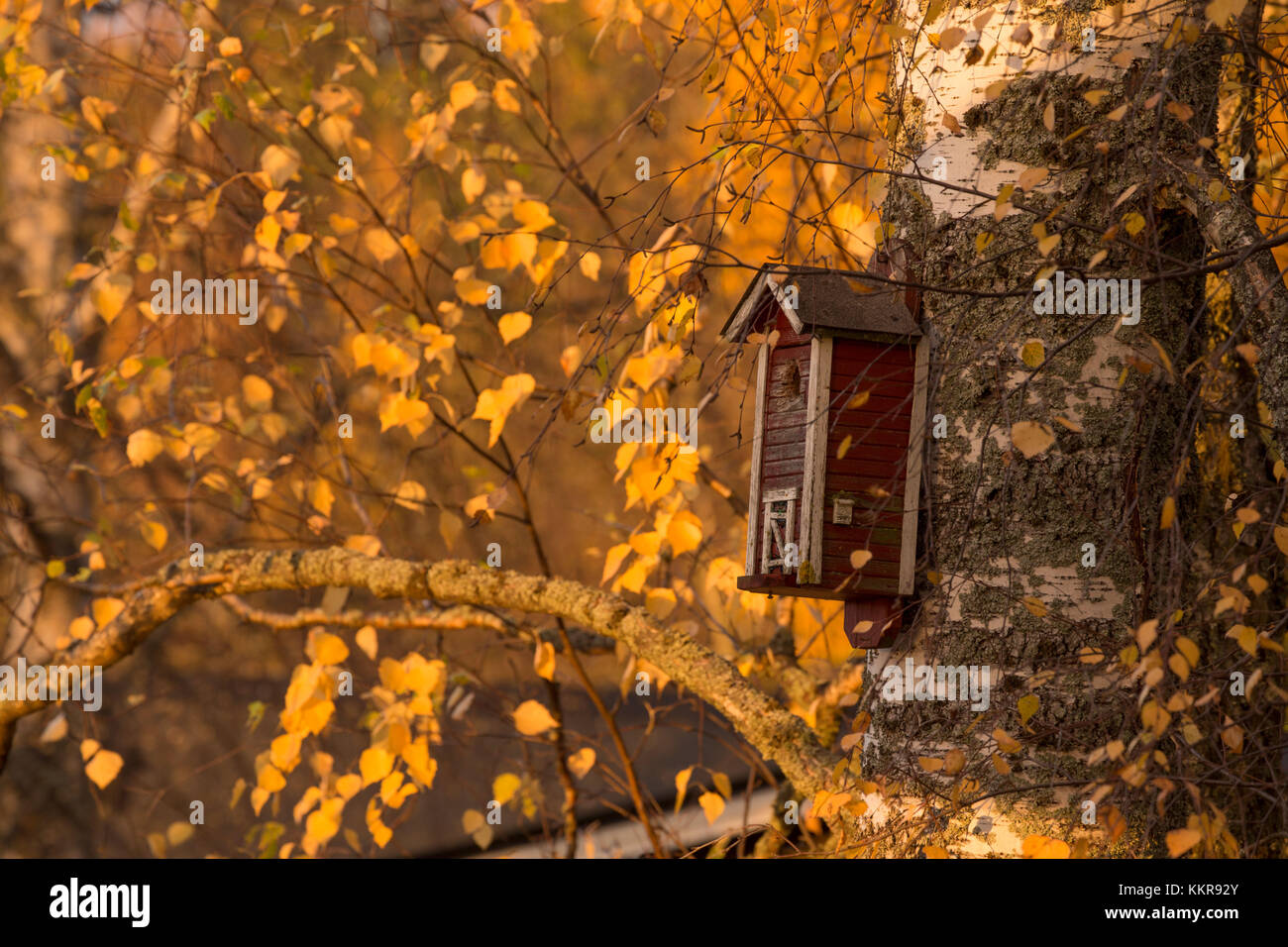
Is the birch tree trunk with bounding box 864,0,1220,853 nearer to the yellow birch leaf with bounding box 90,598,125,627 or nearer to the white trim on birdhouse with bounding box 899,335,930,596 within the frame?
the white trim on birdhouse with bounding box 899,335,930,596

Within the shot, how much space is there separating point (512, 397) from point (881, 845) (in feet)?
3.98

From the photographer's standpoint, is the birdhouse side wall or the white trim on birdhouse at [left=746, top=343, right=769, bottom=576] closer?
the birdhouse side wall

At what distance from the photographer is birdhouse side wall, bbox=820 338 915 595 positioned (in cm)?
176

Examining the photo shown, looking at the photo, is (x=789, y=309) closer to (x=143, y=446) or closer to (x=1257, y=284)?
(x=1257, y=284)

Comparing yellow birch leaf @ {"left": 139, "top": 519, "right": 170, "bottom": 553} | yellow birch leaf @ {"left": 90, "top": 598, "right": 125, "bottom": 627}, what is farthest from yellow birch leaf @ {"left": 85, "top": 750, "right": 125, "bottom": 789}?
yellow birch leaf @ {"left": 139, "top": 519, "right": 170, "bottom": 553}

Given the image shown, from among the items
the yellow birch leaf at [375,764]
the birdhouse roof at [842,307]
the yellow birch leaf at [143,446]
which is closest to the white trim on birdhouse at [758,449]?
the birdhouse roof at [842,307]

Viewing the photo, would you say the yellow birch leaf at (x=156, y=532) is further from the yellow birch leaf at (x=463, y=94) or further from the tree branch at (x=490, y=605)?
the yellow birch leaf at (x=463, y=94)

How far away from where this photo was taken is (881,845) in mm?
1745

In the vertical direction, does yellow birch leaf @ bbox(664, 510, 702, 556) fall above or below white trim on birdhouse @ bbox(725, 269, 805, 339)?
below

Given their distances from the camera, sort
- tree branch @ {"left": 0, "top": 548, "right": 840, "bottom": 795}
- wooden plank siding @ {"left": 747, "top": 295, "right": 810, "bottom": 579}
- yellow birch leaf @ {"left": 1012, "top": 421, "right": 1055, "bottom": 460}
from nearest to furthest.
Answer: yellow birch leaf @ {"left": 1012, "top": 421, "right": 1055, "bottom": 460} < wooden plank siding @ {"left": 747, "top": 295, "right": 810, "bottom": 579} < tree branch @ {"left": 0, "top": 548, "right": 840, "bottom": 795}

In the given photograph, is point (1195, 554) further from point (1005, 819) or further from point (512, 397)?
point (512, 397)

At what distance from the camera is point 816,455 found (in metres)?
1.77
